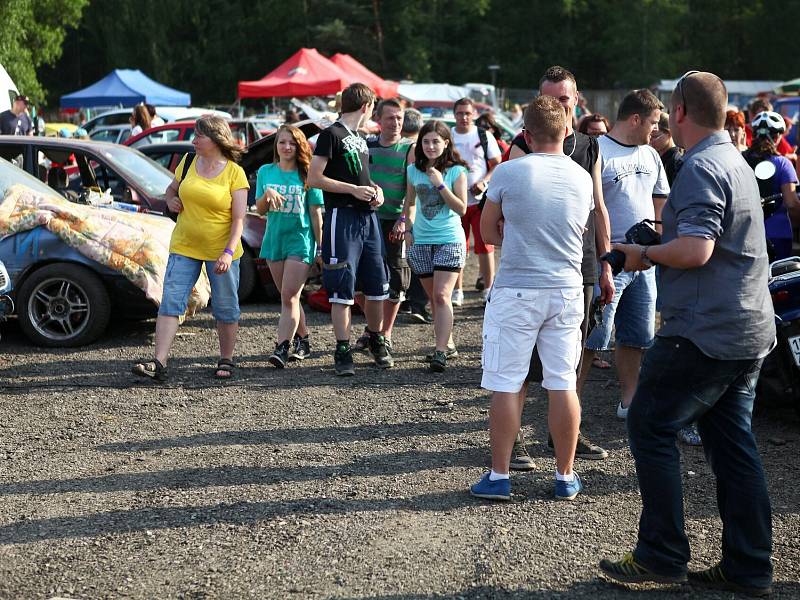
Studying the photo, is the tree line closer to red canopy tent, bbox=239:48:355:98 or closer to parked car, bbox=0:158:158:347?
red canopy tent, bbox=239:48:355:98

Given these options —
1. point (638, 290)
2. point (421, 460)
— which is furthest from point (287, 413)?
point (638, 290)

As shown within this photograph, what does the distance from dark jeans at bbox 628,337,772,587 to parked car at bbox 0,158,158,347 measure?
17.5ft

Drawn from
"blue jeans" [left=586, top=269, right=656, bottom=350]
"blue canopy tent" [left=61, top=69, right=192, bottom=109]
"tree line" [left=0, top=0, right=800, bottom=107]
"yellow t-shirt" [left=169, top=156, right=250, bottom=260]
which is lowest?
"blue jeans" [left=586, top=269, right=656, bottom=350]

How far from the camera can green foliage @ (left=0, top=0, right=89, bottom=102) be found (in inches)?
1240

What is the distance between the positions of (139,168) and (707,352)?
25.8 feet

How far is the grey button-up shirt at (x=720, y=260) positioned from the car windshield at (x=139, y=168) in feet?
23.9

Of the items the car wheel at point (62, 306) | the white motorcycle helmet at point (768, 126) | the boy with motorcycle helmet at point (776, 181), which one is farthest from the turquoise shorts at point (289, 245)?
the white motorcycle helmet at point (768, 126)

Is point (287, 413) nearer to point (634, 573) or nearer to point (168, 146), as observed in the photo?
point (634, 573)

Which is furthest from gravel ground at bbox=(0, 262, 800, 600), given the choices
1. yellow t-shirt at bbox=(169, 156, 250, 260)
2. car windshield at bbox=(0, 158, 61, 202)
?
car windshield at bbox=(0, 158, 61, 202)

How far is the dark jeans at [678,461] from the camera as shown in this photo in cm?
395

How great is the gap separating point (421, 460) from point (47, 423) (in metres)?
2.41

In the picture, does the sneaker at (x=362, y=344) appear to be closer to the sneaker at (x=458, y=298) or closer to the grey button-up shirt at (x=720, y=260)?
the sneaker at (x=458, y=298)

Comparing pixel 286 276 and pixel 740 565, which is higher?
pixel 286 276

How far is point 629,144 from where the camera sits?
6.08 meters
